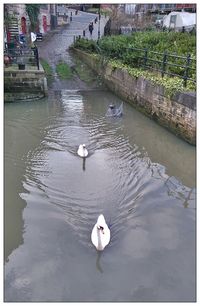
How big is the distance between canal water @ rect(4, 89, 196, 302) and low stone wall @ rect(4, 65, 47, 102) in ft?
13.7

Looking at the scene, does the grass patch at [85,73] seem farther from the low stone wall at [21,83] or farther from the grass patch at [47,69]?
the low stone wall at [21,83]

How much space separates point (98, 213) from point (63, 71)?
14.4 meters

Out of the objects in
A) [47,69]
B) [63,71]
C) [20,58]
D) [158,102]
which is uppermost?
[20,58]

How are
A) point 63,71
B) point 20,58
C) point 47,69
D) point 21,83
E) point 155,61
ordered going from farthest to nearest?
point 47,69 → point 63,71 → point 20,58 → point 21,83 → point 155,61

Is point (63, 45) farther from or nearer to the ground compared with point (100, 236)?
farther from the ground

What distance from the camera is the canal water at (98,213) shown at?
159 inches

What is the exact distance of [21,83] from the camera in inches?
533

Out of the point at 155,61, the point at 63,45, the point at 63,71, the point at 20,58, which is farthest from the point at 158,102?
the point at 63,45

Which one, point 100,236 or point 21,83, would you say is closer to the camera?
point 100,236

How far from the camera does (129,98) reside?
1265cm

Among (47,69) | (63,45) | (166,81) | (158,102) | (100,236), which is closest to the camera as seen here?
(100,236)

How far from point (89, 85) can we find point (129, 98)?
453 cm

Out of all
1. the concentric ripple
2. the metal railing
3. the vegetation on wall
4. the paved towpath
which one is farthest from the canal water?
the paved towpath

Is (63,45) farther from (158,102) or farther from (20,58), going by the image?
(158,102)
